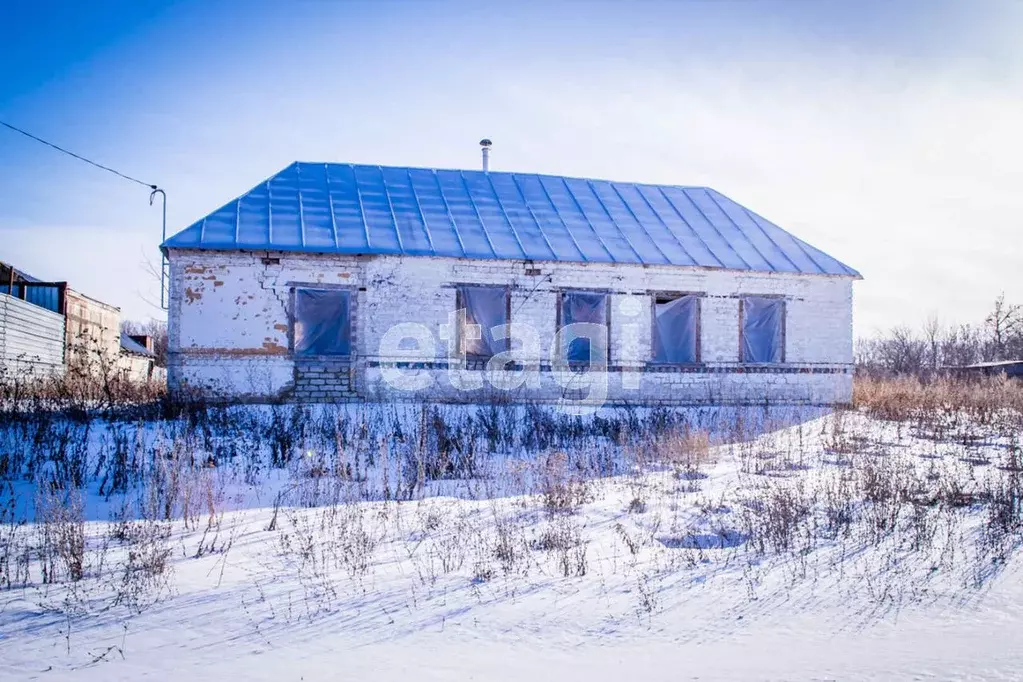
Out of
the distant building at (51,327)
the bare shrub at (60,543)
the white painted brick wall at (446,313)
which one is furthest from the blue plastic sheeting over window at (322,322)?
the bare shrub at (60,543)

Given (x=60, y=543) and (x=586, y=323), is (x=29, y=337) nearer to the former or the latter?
(x=586, y=323)

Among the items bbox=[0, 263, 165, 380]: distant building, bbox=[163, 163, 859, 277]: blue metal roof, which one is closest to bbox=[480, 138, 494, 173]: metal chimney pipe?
bbox=[163, 163, 859, 277]: blue metal roof

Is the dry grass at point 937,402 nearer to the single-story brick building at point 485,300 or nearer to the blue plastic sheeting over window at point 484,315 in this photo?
the single-story brick building at point 485,300

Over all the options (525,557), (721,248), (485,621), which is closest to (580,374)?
(721,248)

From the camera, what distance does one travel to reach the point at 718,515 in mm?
6586

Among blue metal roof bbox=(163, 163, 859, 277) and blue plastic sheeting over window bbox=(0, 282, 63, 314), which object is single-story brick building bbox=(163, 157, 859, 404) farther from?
blue plastic sheeting over window bbox=(0, 282, 63, 314)

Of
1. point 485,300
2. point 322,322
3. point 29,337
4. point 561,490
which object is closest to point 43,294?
point 29,337

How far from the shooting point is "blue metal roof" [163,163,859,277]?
49.0 feet

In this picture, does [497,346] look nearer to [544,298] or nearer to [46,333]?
[544,298]

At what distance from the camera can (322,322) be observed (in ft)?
48.2

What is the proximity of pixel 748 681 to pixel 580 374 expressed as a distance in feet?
39.8

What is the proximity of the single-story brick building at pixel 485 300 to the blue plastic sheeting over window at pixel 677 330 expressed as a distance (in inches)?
1.7

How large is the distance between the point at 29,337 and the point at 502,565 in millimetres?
20735

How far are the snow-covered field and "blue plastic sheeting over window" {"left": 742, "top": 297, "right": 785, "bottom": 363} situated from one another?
22.7 feet
